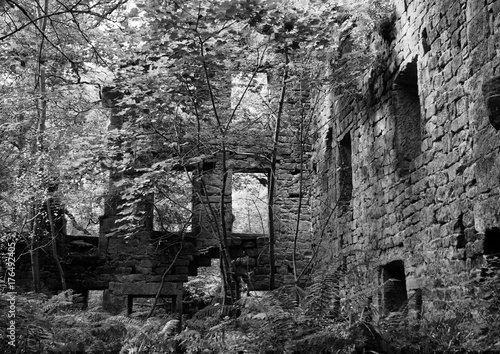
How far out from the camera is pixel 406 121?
7.55 m

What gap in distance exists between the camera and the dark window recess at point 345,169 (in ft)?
32.7

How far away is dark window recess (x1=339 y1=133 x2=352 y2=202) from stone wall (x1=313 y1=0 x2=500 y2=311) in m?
0.36

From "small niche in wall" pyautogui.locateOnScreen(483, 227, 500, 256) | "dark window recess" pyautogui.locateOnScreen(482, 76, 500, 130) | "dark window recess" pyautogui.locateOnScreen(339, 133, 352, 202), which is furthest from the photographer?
"dark window recess" pyautogui.locateOnScreen(339, 133, 352, 202)

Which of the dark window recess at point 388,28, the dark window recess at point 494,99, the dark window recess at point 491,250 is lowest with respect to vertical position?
the dark window recess at point 491,250

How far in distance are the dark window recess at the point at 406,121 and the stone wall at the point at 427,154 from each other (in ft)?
0.04

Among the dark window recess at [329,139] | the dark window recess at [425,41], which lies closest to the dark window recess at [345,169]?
the dark window recess at [329,139]

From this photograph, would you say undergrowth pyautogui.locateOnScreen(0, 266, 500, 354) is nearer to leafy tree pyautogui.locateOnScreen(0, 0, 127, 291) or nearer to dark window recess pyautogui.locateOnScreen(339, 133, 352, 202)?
dark window recess pyautogui.locateOnScreen(339, 133, 352, 202)

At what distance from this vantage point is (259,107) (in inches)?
411

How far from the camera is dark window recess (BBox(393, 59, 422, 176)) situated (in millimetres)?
7504

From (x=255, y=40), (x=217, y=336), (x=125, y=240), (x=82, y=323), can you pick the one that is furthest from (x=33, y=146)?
(x=217, y=336)

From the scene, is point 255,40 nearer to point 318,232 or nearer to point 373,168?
point 373,168

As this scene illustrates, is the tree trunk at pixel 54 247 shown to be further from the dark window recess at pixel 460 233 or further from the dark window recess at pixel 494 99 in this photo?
the dark window recess at pixel 494 99

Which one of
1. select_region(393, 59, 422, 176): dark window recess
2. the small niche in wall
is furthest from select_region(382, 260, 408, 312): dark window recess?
the small niche in wall

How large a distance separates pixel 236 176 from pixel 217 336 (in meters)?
10.7
